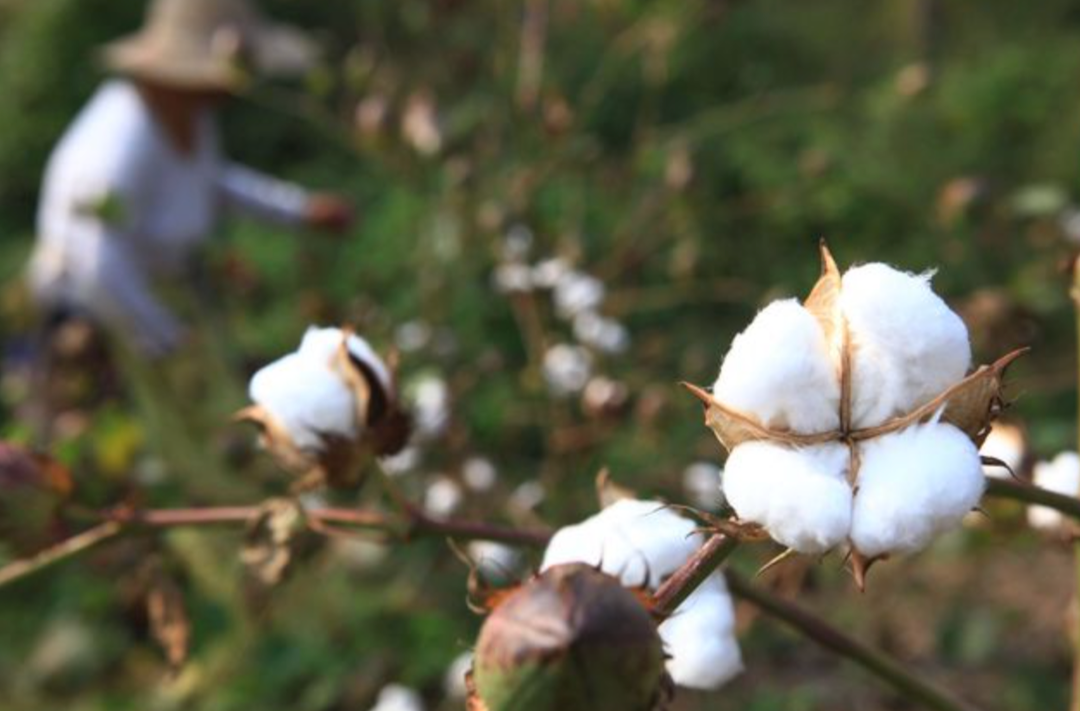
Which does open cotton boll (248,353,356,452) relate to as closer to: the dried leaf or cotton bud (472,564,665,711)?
the dried leaf

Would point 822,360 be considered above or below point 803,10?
above

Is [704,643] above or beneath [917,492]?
beneath

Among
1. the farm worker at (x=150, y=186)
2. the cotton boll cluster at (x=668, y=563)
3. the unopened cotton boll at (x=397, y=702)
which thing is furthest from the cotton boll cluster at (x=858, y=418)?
the farm worker at (x=150, y=186)

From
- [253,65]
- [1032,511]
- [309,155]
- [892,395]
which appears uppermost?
[892,395]

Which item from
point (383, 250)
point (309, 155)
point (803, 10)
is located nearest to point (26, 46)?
point (309, 155)

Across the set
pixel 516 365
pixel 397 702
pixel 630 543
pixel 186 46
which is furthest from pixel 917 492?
pixel 516 365

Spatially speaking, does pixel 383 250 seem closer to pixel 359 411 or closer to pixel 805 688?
pixel 805 688

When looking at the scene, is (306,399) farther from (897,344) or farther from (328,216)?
(328,216)
